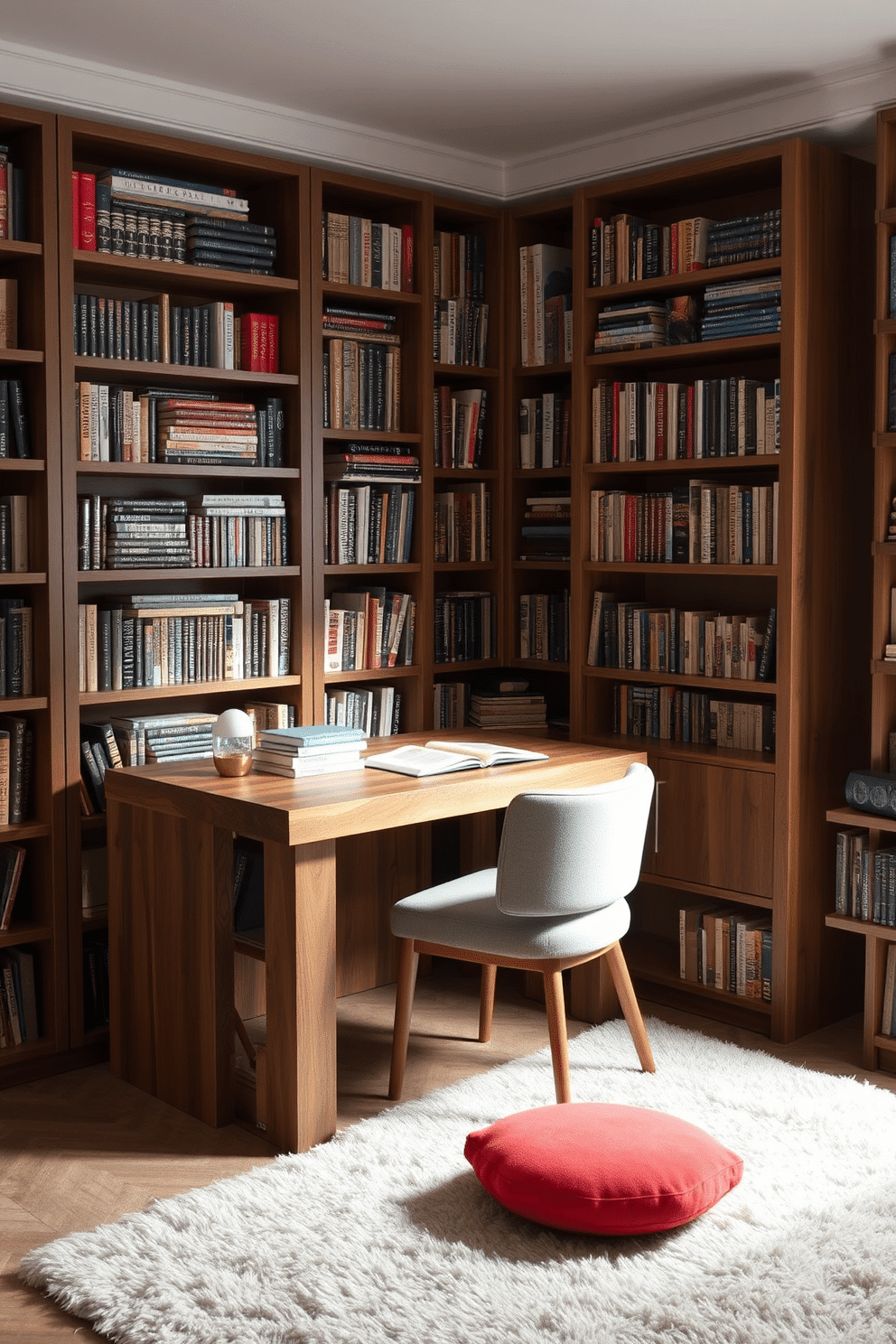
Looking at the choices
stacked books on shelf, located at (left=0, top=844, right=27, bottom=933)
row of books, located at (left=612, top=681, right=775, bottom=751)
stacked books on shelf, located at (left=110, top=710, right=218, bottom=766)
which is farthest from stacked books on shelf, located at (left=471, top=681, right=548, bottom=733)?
stacked books on shelf, located at (left=0, top=844, right=27, bottom=933)

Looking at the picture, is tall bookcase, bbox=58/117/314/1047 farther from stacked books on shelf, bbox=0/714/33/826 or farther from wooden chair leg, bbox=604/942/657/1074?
wooden chair leg, bbox=604/942/657/1074

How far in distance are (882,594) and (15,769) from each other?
7.55ft

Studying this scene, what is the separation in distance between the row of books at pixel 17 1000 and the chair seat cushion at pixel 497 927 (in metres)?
1.01

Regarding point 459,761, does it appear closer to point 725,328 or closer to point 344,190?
point 725,328

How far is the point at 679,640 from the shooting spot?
4.02 m

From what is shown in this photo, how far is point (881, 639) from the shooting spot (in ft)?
11.6

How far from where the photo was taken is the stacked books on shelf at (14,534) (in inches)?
137

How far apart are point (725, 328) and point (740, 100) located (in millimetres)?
607

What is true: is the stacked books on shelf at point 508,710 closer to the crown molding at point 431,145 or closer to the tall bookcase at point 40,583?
the tall bookcase at point 40,583

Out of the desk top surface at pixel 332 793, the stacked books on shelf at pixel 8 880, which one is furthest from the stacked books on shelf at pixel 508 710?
the stacked books on shelf at pixel 8 880

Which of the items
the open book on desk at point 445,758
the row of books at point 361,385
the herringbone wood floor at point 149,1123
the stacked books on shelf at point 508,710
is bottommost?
the herringbone wood floor at point 149,1123

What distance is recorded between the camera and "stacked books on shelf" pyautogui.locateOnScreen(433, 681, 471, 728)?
440 centimetres

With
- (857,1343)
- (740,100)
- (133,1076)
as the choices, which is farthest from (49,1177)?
(740,100)

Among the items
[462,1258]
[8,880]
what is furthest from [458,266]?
[462,1258]
